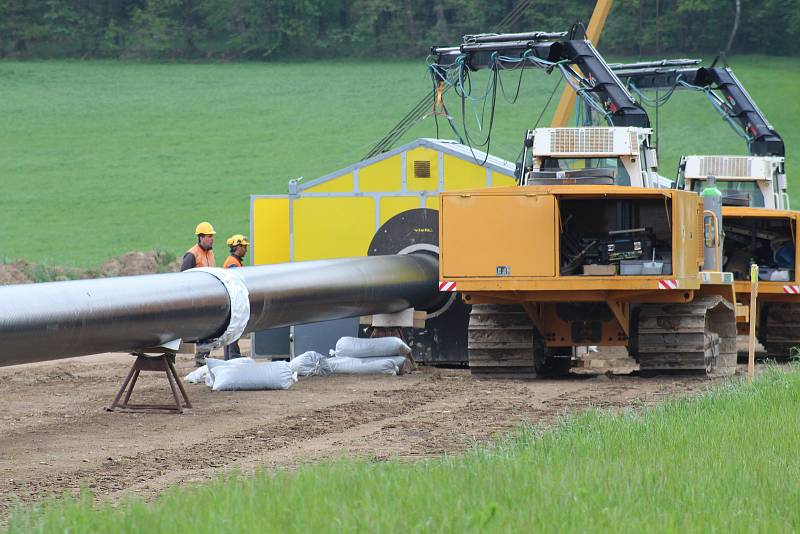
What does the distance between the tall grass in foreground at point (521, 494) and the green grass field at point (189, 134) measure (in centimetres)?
2746

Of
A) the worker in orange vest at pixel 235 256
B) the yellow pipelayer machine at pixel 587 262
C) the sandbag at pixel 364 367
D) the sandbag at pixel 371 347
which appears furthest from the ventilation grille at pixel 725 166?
the worker in orange vest at pixel 235 256

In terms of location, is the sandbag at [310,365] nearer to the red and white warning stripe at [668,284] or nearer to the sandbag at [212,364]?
the sandbag at [212,364]

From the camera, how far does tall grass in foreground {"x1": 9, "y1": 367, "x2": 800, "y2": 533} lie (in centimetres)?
680

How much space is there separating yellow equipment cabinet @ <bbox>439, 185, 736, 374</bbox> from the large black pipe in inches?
51.3

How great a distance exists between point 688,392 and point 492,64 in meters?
8.36

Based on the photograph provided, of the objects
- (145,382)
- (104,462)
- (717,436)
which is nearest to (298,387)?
(145,382)

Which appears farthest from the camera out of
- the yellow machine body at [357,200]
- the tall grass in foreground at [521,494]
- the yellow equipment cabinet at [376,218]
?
the yellow machine body at [357,200]

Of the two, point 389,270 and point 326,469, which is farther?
point 389,270

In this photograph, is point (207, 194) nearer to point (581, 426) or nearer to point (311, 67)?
point (311, 67)

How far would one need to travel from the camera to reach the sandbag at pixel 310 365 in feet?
56.8

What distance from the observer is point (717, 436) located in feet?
31.8

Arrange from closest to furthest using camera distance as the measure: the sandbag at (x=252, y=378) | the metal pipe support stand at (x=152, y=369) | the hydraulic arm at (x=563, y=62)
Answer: the metal pipe support stand at (x=152, y=369)
the sandbag at (x=252, y=378)
the hydraulic arm at (x=563, y=62)

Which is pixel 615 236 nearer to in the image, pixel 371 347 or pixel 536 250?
pixel 536 250

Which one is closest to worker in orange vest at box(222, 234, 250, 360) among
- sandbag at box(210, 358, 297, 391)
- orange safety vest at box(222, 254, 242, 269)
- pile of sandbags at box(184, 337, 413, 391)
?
orange safety vest at box(222, 254, 242, 269)
